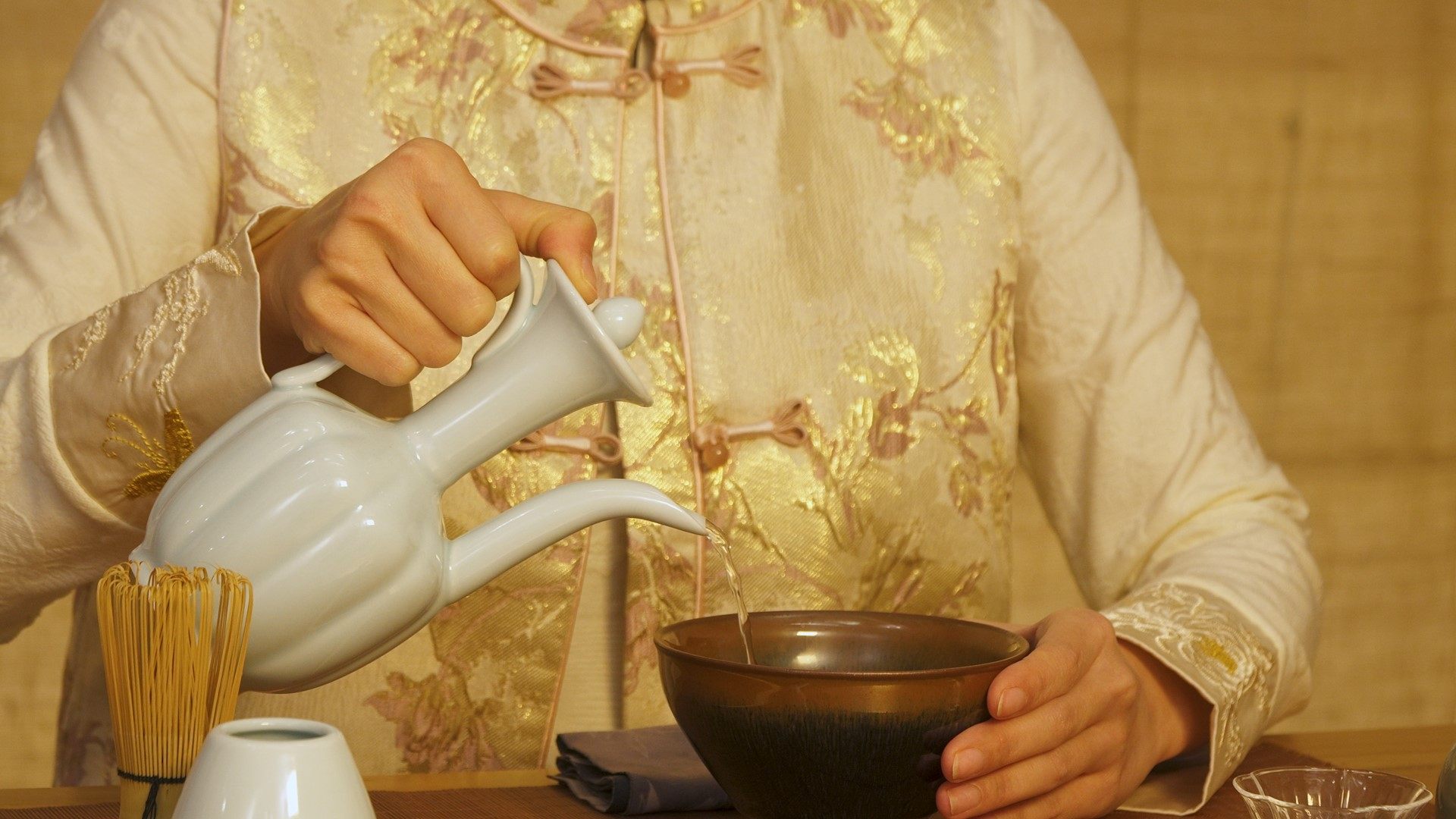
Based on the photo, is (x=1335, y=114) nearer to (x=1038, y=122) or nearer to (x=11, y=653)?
(x=1038, y=122)

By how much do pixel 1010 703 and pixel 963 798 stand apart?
0.16 feet

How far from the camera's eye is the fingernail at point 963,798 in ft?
2.14

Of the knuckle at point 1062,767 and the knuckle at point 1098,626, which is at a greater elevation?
the knuckle at point 1098,626

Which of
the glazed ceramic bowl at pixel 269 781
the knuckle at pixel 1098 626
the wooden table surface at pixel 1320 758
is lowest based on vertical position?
the wooden table surface at pixel 1320 758

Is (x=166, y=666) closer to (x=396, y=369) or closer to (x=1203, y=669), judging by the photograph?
(x=396, y=369)

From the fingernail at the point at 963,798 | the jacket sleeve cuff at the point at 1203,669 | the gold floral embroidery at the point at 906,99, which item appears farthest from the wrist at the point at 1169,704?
the gold floral embroidery at the point at 906,99

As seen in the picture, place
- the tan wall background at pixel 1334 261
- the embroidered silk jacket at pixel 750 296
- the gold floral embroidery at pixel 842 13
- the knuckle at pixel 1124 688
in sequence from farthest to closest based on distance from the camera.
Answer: the tan wall background at pixel 1334 261 → the gold floral embroidery at pixel 842 13 → the embroidered silk jacket at pixel 750 296 → the knuckle at pixel 1124 688

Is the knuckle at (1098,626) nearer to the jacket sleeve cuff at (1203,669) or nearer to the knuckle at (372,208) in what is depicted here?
the jacket sleeve cuff at (1203,669)

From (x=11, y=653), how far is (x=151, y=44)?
110 centimetres

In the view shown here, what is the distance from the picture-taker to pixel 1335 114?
218 cm

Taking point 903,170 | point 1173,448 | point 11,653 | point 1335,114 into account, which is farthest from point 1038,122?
point 11,653

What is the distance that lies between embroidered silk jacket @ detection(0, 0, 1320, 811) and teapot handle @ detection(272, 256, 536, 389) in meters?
0.34

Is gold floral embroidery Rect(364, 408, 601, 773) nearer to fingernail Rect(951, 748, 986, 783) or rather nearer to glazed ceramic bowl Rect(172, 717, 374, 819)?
fingernail Rect(951, 748, 986, 783)

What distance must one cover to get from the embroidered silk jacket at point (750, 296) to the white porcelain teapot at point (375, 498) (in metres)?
0.36
